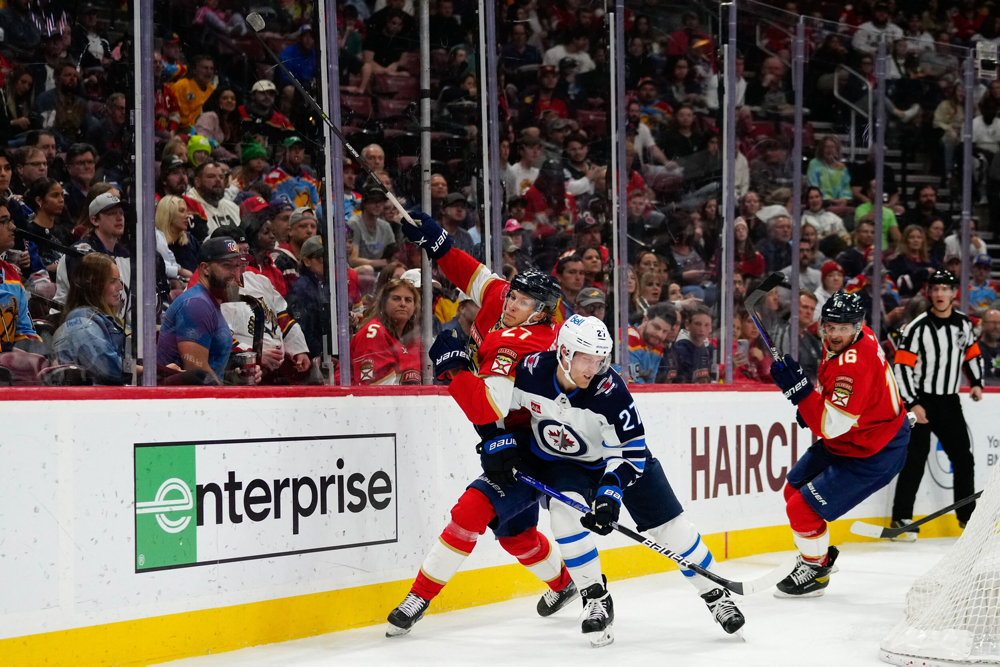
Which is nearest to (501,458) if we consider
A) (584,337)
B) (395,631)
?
(584,337)

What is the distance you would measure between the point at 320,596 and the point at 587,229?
236cm

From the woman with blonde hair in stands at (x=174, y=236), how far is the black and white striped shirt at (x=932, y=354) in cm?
404

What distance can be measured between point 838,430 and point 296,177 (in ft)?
7.49

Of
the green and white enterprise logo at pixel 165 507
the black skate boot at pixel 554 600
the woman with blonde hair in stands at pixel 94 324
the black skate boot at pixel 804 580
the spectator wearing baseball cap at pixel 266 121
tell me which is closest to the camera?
the green and white enterprise logo at pixel 165 507

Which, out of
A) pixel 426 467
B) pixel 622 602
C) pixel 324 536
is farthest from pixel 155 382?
pixel 622 602

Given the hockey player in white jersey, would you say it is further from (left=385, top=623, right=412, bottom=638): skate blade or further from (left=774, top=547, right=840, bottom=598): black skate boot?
(left=774, top=547, right=840, bottom=598): black skate boot

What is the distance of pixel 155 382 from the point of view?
3703 mm

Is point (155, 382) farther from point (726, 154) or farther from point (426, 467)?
point (726, 154)

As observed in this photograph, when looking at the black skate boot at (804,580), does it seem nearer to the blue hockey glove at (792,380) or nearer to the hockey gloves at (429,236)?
the blue hockey glove at (792,380)

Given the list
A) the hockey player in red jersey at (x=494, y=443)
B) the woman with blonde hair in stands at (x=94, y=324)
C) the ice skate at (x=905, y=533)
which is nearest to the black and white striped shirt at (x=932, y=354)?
the ice skate at (x=905, y=533)

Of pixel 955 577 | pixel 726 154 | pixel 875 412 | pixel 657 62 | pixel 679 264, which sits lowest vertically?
pixel 955 577

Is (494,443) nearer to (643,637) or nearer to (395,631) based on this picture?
(395,631)

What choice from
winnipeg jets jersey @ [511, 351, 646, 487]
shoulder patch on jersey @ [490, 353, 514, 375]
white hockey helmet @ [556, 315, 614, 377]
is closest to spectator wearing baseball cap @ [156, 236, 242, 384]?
shoulder patch on jersey @ [490, 353, 514, 375]

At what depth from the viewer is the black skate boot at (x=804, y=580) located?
15.6 feet
